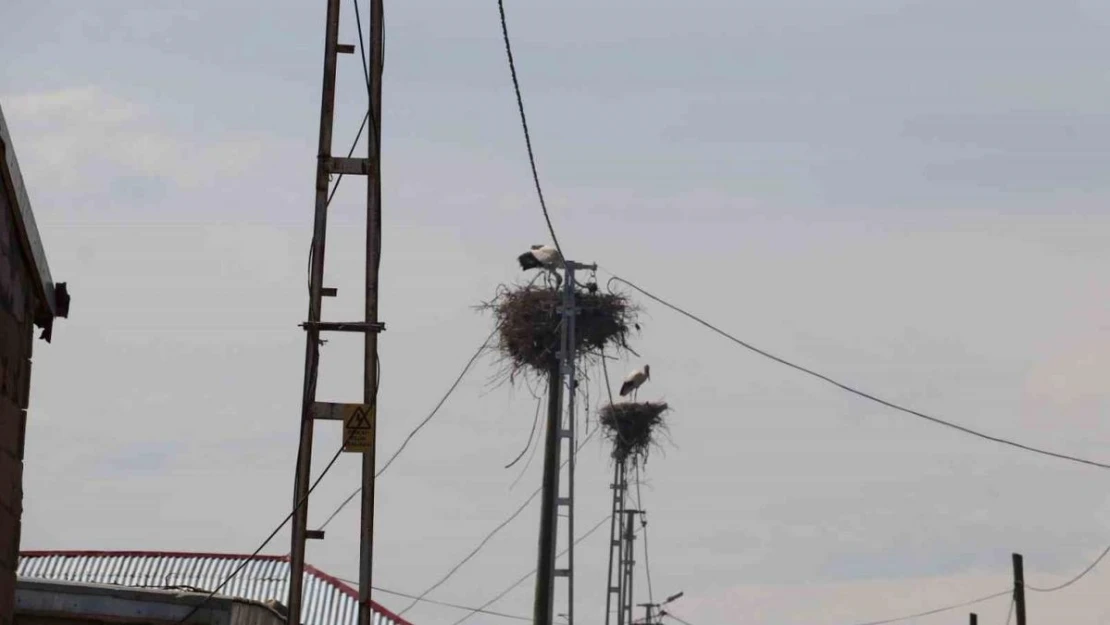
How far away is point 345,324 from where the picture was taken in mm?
12844

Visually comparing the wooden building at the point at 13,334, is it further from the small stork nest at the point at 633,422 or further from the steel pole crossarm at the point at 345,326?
the small stork nest at the point at 633,422

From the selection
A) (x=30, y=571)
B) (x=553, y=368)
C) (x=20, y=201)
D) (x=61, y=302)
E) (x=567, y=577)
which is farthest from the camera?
(x=30, y=571)

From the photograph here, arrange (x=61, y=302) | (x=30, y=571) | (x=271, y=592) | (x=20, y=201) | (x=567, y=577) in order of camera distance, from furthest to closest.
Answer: (x=30, y=571) → (x=271, y=592) → (x=567, y=577) → (x=61, y=302) → (x=20, y=201)

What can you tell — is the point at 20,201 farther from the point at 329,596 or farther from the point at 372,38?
the point at 329,596

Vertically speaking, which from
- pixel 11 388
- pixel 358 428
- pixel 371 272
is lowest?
pixel 11 388

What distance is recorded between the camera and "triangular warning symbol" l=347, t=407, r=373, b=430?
12.8 metres

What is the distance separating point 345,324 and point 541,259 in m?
13.8

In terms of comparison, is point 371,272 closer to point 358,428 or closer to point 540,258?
point 358,428

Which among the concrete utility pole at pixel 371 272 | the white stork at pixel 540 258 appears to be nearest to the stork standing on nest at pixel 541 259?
the white stork at pixel 540 258

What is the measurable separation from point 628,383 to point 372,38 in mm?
20670

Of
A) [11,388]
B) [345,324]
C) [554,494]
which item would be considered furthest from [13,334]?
[554,494]

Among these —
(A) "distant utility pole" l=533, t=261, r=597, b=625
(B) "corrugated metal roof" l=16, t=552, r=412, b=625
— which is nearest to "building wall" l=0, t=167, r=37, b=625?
(A) "distant utility pole" l=533, t=261, r=597, b=625

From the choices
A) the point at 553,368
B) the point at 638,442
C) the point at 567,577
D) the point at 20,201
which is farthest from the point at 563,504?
the point at 20,201

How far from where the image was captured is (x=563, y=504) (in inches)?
896
